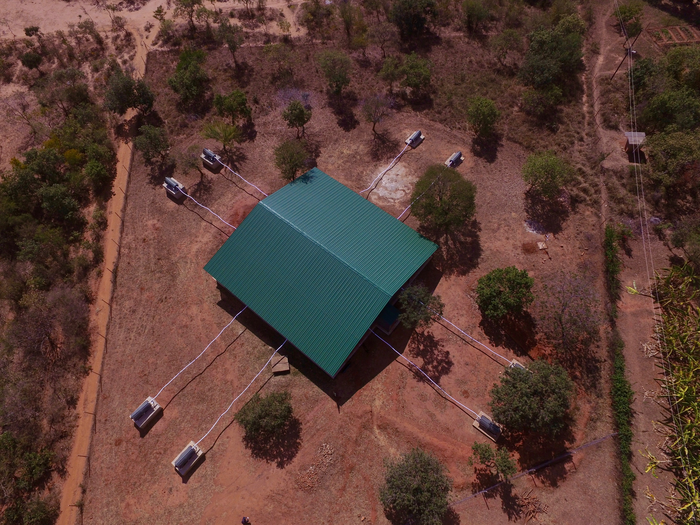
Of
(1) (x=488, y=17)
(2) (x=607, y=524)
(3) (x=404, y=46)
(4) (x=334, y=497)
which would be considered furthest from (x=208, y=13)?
(2) (x=607, y=524)

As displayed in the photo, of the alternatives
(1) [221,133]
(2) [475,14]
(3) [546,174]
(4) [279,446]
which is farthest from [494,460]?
(2) [475,14]

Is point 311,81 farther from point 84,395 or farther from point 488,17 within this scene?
point 84,395

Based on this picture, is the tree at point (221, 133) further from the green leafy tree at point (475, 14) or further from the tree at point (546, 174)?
the green leafy tree at point (475, 14)

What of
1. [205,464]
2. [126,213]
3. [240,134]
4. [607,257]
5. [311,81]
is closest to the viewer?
[205,464]

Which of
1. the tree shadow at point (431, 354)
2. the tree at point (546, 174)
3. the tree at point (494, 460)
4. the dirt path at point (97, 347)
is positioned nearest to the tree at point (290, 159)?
the dirt path at point (97, 347)

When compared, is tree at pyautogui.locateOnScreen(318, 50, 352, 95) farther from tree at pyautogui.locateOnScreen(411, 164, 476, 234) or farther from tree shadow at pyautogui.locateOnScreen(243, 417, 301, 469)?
tree shadow at pyautogui.locateOnScreen(243, 417, 301, 469)

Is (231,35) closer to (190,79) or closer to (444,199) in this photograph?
(190,79)
